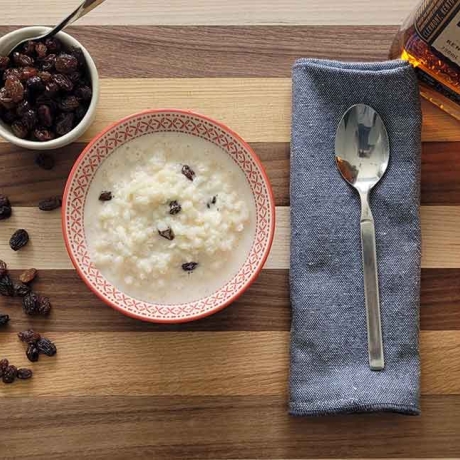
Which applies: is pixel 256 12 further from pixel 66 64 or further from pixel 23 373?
pixel 23 373

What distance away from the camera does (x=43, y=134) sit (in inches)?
49.9

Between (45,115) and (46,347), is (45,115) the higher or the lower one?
the higher one

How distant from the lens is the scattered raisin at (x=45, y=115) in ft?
4.11

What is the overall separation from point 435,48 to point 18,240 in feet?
2.77

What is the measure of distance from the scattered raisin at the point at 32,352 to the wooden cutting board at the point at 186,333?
0.02 meters

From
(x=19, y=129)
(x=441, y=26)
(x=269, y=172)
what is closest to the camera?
(x=441, y=26)

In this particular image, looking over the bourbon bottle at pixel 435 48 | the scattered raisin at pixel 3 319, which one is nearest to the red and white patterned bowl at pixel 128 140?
the scattered raisin at pixel 3 319

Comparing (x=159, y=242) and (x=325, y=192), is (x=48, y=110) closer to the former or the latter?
(x=159, y=242)

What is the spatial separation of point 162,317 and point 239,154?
33cm

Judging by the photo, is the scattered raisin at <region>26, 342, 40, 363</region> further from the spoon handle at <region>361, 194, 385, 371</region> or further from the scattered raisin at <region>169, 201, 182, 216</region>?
the spoon handle at <region>361, 194, 385, 371</region>

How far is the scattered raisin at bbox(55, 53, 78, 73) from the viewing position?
1.25m

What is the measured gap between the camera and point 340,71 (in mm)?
1340

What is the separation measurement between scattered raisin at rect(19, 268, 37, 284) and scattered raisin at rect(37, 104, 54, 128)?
0.28 metres

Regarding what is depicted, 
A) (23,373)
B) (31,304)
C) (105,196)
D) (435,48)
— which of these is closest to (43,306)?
(31,304)
